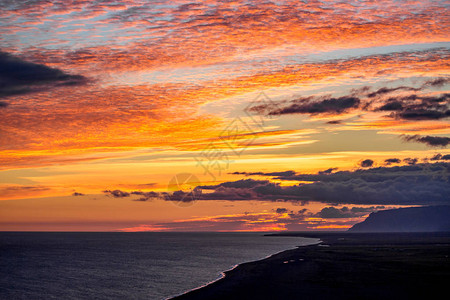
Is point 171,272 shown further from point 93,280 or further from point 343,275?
point 343,275

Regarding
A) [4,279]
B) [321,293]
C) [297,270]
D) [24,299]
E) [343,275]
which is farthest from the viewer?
[4,279]

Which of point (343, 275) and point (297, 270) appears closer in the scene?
point (343, 275)

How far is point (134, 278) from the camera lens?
7575cm

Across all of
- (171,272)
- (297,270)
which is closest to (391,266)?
(297,270)

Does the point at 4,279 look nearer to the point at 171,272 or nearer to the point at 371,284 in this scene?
the point at 171,272

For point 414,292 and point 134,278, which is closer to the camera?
point 414,292

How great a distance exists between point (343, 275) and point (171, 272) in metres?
33.8

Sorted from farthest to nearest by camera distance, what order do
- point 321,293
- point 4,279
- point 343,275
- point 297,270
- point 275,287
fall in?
1. point 4,279
2. point 297,270
3. point 343,275
4. point 275,287
5. point 321,293

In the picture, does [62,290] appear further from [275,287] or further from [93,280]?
[275,287]

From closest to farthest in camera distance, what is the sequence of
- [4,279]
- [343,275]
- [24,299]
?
[24,299] < [343,275] < [4,279]

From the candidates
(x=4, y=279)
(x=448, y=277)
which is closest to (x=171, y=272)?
(x=4, y=279)

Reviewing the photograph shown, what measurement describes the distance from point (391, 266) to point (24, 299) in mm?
56008

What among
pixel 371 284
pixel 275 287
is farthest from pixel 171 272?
pixel 371 284

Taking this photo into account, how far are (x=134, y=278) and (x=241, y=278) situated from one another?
66.1ft
